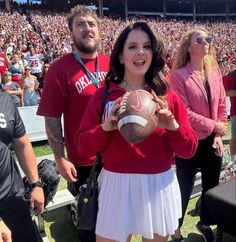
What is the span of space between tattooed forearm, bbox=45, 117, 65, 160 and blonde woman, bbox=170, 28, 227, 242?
0.96 m

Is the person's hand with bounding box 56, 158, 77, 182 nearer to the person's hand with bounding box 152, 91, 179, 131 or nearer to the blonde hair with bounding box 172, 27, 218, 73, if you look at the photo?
the person's hand with bounding box 152, 91, 179, 131

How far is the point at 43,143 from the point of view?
6.08 metres

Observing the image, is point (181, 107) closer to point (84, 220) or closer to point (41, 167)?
point (84, 220)

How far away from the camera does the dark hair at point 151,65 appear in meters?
1.83

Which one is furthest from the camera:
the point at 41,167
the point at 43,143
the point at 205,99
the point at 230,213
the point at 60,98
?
the point at 43,143

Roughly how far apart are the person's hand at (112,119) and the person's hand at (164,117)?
0.60 ft

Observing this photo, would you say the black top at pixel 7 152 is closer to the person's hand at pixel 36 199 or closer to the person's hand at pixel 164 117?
the person's hand at pixel 36 199

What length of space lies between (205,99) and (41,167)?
4.75ft

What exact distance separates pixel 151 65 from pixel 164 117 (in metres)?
0.39

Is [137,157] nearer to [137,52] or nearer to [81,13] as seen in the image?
[137,52]

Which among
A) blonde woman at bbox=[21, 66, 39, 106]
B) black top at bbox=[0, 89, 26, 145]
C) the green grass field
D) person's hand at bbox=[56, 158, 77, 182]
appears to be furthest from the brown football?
blonde woman at bbox=[21, 66, 39, 106]

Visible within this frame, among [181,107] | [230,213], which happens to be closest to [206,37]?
[181,107]

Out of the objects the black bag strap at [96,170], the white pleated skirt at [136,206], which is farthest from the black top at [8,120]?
the white pleated skirt at [136,206]

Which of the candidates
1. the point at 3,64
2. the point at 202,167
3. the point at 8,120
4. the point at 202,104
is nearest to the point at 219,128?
the point at 202,104
